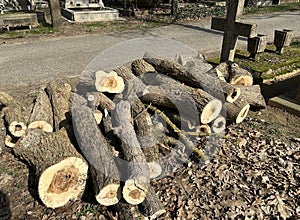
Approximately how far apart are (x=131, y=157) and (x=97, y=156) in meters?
0.45

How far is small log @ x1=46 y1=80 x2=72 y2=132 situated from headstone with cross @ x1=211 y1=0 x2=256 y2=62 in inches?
163

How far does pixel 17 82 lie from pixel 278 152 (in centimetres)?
636

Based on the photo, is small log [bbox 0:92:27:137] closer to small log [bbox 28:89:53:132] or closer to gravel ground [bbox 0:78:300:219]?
small log [bbox 28:89:53:132]

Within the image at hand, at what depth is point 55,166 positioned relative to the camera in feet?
10.8

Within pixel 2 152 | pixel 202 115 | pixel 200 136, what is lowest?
pixel 2 152

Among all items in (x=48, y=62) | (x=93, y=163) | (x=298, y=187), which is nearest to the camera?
(x=93, y=163)

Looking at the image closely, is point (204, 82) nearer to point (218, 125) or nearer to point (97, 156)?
point (218, 125)

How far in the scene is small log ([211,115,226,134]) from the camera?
468 cm

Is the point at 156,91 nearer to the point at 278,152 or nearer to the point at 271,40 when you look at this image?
the point at 278,152

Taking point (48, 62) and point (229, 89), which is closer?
point (229, 89)

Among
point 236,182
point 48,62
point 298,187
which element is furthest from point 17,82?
point 298,187

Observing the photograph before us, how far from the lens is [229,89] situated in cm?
466

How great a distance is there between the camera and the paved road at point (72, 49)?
306 inches

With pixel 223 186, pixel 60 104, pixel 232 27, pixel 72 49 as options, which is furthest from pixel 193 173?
pixel 72 49
